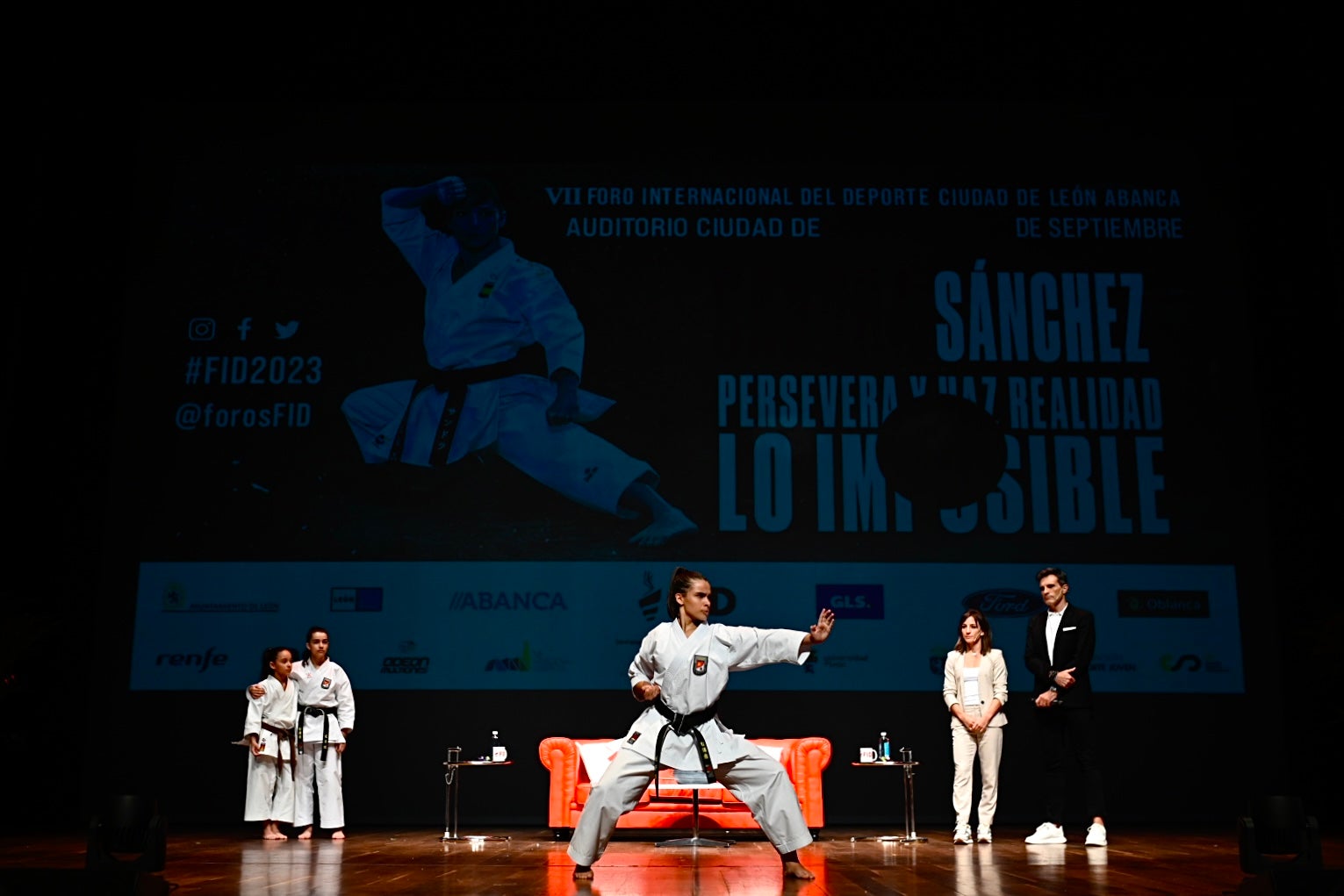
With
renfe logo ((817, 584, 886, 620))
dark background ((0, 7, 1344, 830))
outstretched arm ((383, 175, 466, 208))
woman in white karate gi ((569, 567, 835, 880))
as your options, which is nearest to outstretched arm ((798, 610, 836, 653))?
woman in white karate gi ((569, 567, 835, 880))

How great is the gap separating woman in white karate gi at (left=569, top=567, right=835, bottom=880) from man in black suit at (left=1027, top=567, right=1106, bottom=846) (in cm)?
205

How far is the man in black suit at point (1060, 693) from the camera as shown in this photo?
6363 millimetres

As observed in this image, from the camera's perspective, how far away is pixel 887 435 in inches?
321

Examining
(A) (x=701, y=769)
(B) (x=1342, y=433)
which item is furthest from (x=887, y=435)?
(A) (x=701, y=769)

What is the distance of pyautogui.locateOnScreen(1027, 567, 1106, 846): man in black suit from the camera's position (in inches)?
251

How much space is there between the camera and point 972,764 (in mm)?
6844

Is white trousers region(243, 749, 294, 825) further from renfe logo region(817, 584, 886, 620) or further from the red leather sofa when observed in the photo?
renfe logo region(817, 584, 886, 620)

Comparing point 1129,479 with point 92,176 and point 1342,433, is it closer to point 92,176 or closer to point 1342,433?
point 1342,433

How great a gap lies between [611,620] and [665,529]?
63 cm

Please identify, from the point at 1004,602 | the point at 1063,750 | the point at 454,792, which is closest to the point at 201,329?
the point at 454,792

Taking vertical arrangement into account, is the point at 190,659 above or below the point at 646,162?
below

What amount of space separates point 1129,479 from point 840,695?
220 cm

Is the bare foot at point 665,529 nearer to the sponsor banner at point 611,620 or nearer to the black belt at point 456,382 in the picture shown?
the sponsor banner at point 611,620

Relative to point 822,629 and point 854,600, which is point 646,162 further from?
point 822,629
